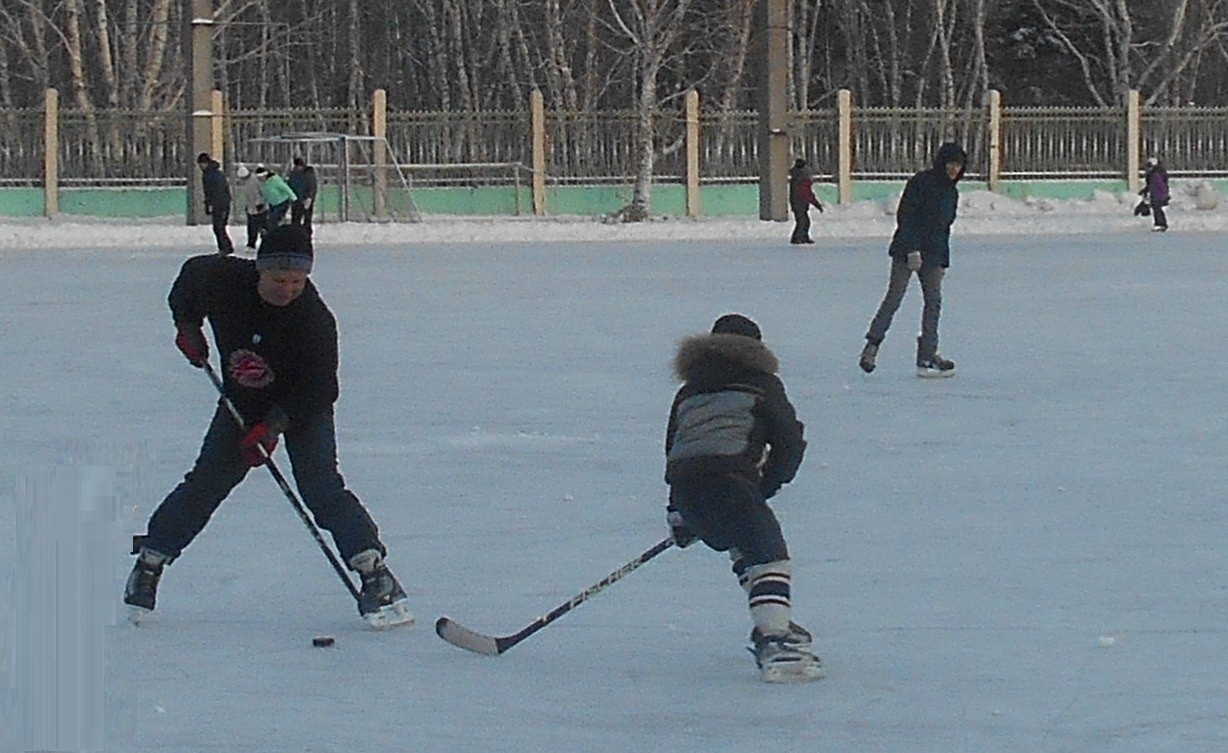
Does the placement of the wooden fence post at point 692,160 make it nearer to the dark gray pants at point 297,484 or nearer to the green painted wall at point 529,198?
the green painted wall at point 529,198

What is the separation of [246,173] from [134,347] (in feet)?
47.0

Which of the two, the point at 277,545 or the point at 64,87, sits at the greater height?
the point at 64,87

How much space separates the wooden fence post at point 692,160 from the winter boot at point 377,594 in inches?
1223

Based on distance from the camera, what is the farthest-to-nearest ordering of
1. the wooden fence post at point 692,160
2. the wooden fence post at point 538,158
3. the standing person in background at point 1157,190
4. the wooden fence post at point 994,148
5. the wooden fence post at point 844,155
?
1. the wooden fence post at point 994,148
2. the wooden fence post at point 844,155
3. the wooden fence post at point 692,160
4. the wooden fence post at point 538,158
5. the standing person in background at point 1157,190

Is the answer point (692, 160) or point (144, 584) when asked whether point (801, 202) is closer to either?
point (692, 160)

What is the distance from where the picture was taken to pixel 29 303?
741 inches

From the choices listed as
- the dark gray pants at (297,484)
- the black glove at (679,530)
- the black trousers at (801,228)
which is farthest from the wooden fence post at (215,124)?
the black glove at (679,530)

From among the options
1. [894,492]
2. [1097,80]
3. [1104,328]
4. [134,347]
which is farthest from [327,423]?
[1097,80]

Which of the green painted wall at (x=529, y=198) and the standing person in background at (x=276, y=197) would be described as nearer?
the standing person in background at (x=276, y=197)

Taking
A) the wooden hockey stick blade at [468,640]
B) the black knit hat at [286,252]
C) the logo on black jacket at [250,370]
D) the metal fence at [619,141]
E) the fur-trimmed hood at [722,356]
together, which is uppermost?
the metal fence at [619,141]

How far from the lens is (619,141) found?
37.6 m

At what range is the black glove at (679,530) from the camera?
19.5ft

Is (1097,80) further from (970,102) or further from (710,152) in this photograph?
(710,152)

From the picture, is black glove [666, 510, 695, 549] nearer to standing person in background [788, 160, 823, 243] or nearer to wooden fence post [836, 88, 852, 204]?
standing person in background [788, 160, 823, 243]
